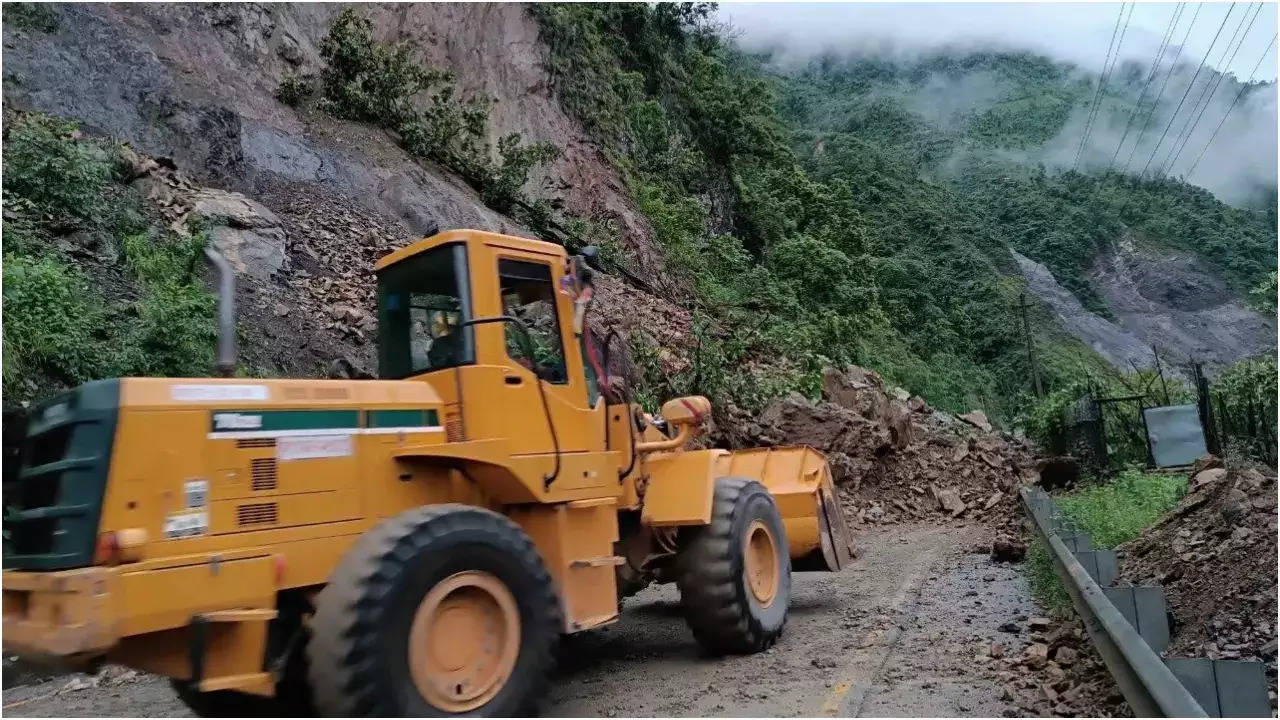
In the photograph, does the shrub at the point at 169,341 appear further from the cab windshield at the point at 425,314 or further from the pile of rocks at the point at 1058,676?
the pile of rocks at the point at 1058,676

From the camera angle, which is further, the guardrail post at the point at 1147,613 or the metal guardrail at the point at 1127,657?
the guardrail post at the point at 1147,613

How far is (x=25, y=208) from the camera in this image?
10.4 meters

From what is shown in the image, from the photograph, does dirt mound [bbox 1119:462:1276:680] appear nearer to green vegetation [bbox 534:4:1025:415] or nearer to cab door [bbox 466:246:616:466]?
cab door [bbox 466:246:616:466]

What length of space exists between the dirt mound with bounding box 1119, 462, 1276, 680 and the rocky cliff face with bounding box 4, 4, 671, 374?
30.3 feet

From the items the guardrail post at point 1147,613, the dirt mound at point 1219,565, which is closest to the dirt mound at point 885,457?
the dirt mound at point 1219,565

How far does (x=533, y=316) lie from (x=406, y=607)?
87.0 inches

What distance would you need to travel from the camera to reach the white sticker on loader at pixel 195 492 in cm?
408

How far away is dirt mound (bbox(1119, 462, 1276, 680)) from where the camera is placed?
5297mm

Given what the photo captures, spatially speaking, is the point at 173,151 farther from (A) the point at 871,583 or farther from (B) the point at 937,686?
(B) the point at 937,686

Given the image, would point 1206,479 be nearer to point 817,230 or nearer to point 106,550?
point 106,550

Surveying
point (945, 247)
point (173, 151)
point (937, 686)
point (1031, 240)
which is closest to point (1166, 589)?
point (937, 686)

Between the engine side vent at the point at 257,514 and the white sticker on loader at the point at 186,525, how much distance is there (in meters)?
0.16

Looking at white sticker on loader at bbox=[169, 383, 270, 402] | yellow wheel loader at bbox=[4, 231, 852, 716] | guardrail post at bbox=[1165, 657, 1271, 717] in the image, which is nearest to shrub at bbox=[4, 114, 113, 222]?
yellow wheel loader at bbox=[4, 231, 852, 716]

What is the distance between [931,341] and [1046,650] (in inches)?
1344
